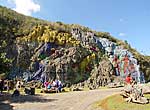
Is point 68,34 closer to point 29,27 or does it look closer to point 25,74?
point 29,27

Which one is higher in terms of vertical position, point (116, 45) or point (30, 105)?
point (116, 45)

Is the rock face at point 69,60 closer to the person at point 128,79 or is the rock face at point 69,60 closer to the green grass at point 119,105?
the person at point 128,79

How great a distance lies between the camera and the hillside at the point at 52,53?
45188 mm

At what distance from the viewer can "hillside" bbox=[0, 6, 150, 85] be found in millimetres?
45188

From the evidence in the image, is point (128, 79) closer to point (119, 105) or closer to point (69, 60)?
point (69, 60)


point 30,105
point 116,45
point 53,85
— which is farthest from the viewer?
point 116,45

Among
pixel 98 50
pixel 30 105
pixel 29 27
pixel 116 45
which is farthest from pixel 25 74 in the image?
pixel 30 105

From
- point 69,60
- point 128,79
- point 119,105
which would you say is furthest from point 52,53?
point 119,105

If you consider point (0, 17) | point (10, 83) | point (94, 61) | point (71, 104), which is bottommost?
point (71, 104)

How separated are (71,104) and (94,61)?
25.3 m

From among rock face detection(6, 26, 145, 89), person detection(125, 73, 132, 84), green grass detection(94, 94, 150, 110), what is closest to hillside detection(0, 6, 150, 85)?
rock face detection(6, 26, 145, 89)

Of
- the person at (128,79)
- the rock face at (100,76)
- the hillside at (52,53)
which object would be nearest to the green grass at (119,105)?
the rock face at (100,76)

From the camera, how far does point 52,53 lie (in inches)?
1842

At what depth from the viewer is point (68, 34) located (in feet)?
169
